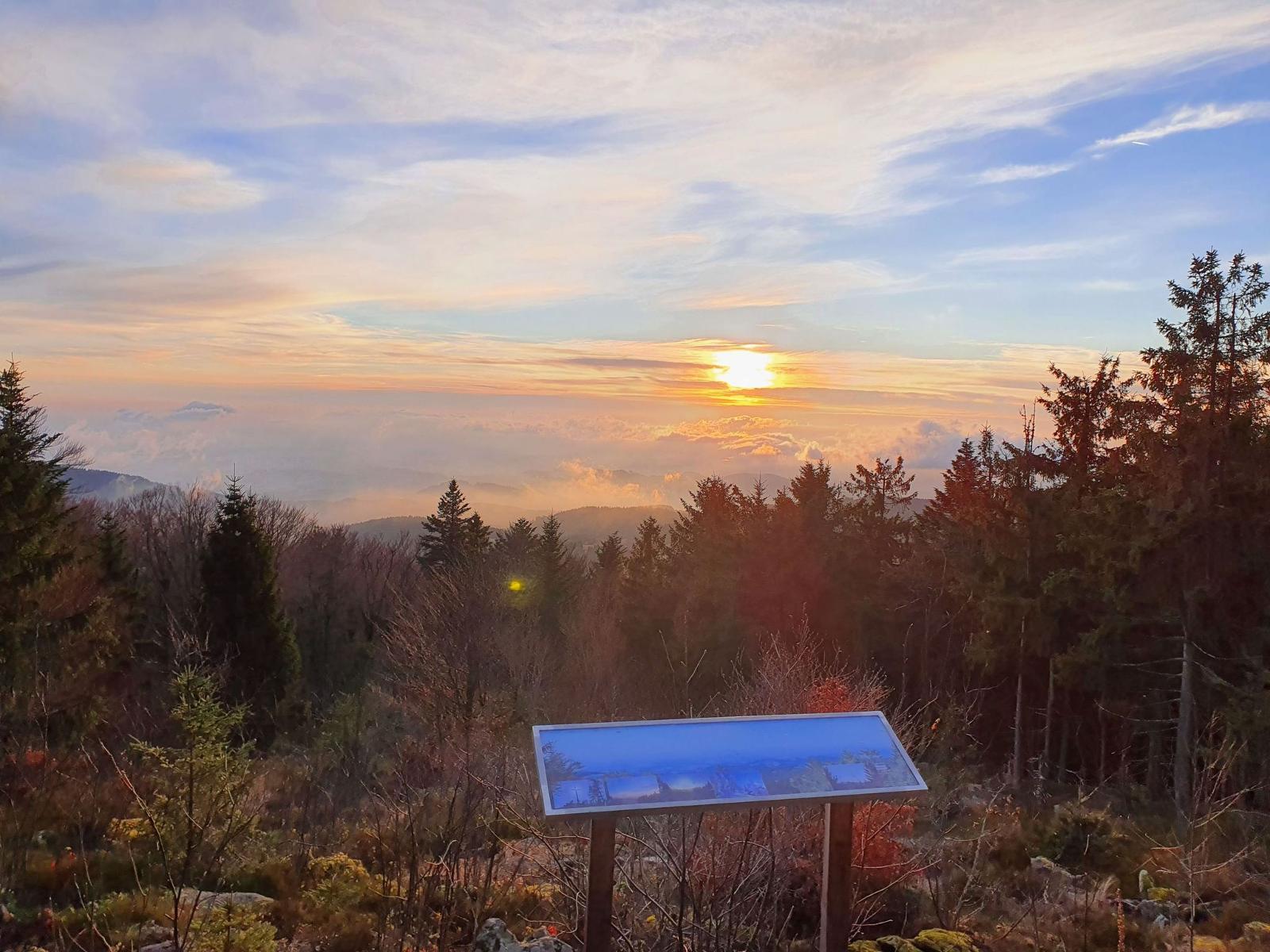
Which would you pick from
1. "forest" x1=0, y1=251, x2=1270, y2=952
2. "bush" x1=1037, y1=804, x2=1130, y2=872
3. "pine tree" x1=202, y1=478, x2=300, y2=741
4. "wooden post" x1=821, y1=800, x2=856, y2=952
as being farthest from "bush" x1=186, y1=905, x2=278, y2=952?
"pine tree" x1=202, y1=478, x2=300, y2=741

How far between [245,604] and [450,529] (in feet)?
64.2

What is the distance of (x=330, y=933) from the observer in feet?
21.9

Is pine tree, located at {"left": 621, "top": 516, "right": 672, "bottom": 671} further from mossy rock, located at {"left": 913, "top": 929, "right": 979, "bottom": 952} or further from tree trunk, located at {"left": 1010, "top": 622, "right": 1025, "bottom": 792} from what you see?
mossy rock, located at {"left": 913, "top": 929, "right": 979, "bottom": 952}

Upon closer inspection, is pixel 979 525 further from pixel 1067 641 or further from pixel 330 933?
pixel 330 933

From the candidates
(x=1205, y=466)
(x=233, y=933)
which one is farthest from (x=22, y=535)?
(x=1205, y=466)

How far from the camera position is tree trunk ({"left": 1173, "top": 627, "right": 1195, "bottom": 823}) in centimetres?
1603

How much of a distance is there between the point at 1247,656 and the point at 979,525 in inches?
259

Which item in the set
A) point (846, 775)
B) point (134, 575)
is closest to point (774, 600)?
point (134, 575)

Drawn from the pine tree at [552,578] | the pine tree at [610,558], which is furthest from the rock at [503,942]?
the pine tree at [610,558]

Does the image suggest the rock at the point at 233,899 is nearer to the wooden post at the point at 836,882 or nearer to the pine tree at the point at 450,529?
the wooden post at the point at 836,882

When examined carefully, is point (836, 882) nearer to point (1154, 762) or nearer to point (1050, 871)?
point (1050, 871)

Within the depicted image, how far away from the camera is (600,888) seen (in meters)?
4.60

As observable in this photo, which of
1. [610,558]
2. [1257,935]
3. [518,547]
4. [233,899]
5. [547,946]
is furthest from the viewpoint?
[610,558]

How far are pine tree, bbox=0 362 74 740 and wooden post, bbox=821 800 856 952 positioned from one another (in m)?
14.4
